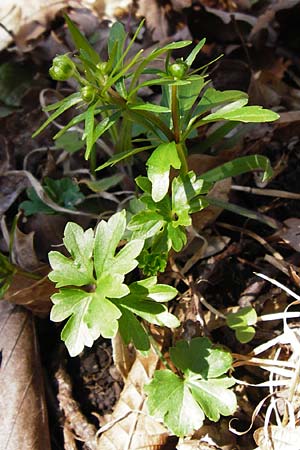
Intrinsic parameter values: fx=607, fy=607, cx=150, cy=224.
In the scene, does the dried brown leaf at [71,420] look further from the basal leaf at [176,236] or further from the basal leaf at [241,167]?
the basal leaf at [241,167]

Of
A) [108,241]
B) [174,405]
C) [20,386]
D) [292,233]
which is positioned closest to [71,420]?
[20,386]

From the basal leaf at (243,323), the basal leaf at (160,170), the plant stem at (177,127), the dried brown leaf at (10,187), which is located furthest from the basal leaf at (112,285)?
the dried brown leaf at (10,187)

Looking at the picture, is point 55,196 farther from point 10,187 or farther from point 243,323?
point 243,323

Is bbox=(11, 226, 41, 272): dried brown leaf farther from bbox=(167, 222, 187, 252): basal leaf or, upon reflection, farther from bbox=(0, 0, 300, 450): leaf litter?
bbox=(167, 222, 187, 252): basal leaf

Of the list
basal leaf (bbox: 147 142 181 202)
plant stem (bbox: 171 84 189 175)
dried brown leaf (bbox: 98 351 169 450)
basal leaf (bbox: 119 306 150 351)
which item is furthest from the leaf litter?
basal leaf (bbox: 147 142 181 202)

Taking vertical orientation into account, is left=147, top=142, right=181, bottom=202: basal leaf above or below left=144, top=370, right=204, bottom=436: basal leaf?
above

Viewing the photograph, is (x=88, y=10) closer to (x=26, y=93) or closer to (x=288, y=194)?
(x=26, y=93)

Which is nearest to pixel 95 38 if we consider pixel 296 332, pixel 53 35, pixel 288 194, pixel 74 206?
pixel 53 35
